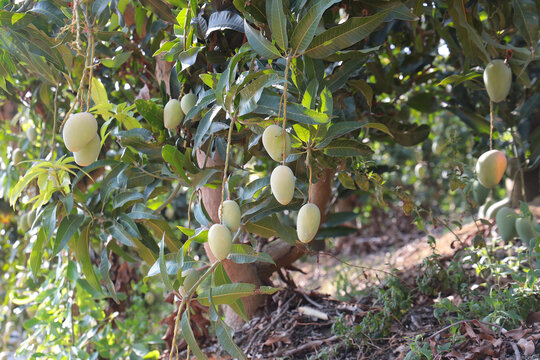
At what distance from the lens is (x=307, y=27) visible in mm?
836

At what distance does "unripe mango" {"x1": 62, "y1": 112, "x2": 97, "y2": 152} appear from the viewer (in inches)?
37.1

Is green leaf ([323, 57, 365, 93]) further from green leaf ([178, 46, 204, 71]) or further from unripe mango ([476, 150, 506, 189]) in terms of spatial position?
unripe mango ([476, 150, 506, 189])

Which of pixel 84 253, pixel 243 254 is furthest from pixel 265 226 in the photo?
pixel 84 253

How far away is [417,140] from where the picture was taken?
1.53m

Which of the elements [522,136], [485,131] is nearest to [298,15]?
[485,131]

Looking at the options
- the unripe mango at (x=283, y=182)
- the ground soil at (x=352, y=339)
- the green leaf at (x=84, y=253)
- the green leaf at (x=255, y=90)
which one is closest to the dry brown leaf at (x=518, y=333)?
the ground soil at (x=352, y=339)

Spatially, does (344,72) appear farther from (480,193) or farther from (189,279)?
(480,193)

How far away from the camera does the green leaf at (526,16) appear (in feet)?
3.92

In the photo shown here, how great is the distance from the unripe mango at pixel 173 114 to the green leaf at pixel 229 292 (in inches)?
13.6

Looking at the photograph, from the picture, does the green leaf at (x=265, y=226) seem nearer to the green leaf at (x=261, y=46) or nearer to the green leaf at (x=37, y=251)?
the green leaf at (x=261, y=46)

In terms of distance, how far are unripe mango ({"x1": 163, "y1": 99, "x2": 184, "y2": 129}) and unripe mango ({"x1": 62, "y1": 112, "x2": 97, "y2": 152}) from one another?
18 centimetres

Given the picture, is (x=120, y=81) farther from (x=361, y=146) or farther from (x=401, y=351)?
(x=401, y=351)

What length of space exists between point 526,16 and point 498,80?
17 centimetres

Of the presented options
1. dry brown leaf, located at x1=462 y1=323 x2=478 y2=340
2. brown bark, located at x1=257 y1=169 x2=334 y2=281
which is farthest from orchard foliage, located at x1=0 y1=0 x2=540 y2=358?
dry brown leaf, located at x1=462 y1=323 x2=478 y2=340
